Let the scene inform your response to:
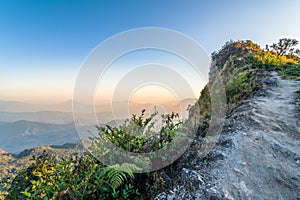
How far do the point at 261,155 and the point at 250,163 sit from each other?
43cm

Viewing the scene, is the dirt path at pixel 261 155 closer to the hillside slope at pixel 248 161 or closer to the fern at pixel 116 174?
the hillside slope at pixel 248 161

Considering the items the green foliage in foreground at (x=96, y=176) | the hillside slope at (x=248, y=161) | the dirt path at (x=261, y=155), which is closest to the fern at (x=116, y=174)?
the green foliage in foreground at (x=96, y=176)

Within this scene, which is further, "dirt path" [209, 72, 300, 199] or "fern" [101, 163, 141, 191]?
"dirt path" [209, 72, 300, 199]

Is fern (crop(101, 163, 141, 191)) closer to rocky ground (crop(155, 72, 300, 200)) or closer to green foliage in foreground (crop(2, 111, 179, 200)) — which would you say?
green foliage in foreground (crop(2, 111, 179, 200))

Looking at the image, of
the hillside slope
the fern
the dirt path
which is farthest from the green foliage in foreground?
the dirt path

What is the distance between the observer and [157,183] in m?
3.15

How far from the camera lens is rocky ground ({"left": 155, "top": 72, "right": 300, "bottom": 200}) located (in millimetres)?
2793

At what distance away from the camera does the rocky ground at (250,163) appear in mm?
2793

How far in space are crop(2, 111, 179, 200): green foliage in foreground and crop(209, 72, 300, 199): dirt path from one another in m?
1.37

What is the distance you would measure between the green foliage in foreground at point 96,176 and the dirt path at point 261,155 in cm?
137

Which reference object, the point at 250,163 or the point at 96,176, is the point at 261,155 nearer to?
the point at 250,163

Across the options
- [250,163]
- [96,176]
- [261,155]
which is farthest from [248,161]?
[96,176]

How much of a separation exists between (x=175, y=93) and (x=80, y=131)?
2.43m

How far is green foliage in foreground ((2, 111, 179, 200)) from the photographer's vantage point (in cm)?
279
